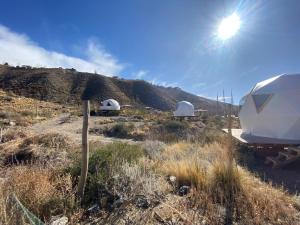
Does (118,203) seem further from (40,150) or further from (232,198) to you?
(40,150)

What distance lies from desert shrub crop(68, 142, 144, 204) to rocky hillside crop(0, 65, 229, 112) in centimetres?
5823

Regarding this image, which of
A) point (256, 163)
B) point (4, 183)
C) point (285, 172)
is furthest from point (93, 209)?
point (256, 163)

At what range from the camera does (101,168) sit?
18.5ft

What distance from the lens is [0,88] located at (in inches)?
2680

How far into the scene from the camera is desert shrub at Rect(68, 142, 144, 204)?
4977mm

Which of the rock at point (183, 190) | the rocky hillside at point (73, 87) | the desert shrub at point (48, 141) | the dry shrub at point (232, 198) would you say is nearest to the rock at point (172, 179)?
the dry shrub at point (232, 198)

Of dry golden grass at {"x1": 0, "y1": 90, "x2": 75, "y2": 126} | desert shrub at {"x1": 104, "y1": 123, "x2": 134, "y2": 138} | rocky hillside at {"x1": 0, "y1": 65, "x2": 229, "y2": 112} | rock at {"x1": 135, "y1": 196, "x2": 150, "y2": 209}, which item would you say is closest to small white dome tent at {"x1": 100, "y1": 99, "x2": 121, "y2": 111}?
dry golden grass at {"x1": 0, "y1": 90, "x2": 75, "y2": 126}

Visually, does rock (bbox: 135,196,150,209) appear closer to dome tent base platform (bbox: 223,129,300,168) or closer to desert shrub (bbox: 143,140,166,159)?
desert shrub (bbox: 143,140,166,159)

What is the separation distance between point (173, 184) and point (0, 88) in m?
72.4

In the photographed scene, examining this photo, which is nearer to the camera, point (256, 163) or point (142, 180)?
point (142, 180)

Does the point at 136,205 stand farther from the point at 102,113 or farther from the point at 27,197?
the point at 102,113

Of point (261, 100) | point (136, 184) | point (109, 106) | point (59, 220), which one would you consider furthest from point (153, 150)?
point (109, 106)

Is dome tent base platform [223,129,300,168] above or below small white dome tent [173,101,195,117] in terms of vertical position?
below

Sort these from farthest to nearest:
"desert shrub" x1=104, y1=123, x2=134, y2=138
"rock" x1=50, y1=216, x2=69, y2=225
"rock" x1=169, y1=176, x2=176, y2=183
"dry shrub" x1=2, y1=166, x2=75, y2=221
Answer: "desert shrub" x1=104, y1=123, x2=134, y2=138 < "rock" x1=169, y1=176, x2=176, y2=183 < "dry shrub" x1=2, y1=166, x2=75, y2=221 < "rock" x1=50, y1=216, x2=69, y2=225
